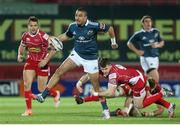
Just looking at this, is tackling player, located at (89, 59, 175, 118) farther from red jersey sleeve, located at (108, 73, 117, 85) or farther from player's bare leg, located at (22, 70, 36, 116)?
player's bare leg, located at (22, 70, 36, 116)

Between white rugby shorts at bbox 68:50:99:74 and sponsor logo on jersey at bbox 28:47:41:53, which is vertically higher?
sponsor logo on jersey at bbox 28:47:41:53

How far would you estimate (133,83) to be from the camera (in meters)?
16.2

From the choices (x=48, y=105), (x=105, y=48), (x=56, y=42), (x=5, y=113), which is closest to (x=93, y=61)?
(x=56, y=42)

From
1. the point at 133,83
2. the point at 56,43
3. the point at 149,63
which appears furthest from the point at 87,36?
the point at 149,63

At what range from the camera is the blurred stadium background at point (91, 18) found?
2545 centimetres

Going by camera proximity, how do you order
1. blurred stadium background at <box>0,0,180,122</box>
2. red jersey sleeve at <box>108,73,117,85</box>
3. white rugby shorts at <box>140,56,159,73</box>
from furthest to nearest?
blurred stadium background at <box>0,0,180,122</box>
white rugby shorts at <box>140,56,159,73</box>
red jersey sleeve at <box>108,73,117,85</box>

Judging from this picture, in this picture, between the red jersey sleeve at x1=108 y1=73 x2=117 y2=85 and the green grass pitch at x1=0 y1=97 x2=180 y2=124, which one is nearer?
the green grass pitch at x1=0 y1=97 x2=180 y2=124

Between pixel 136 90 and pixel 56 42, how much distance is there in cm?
202

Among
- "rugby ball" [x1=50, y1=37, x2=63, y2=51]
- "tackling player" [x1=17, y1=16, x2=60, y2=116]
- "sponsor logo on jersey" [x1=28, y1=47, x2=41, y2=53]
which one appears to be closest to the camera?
"rugby ball" [x1=50, y1=37, x2=63, y2=51]

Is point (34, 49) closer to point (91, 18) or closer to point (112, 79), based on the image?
point (112, 79)

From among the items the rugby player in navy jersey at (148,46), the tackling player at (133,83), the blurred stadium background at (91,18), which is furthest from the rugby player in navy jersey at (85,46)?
the blurred stadium background at (91,18)

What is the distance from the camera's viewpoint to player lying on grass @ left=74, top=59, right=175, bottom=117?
15.7m

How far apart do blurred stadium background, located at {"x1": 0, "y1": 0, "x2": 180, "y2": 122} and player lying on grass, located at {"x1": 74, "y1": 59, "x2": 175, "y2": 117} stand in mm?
9331

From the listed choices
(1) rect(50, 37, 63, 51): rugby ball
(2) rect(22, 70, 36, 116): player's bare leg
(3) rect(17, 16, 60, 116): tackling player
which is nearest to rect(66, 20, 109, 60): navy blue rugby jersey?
(1) rect(50, 37, 63, 51): rugby ball
